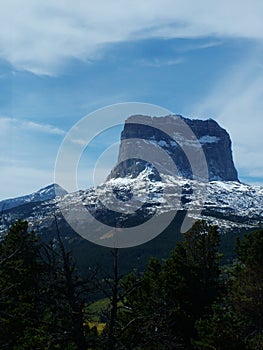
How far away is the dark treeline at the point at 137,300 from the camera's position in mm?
12984

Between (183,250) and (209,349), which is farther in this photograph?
(183,250)

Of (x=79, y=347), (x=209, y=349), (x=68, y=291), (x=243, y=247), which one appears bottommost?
(x=209, y=349)

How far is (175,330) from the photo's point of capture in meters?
29.6

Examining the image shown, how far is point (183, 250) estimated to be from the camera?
36.3m

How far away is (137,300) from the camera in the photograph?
105ft

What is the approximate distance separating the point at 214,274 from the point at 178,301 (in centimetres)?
667

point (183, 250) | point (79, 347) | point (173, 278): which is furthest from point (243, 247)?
point (79, 347)

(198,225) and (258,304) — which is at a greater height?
(198,225)

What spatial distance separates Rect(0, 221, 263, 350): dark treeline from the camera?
1298 centimetres

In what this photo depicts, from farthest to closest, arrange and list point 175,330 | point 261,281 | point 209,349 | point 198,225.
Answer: point 198,225 → point 261,281 → point 175,330 → point 209,349

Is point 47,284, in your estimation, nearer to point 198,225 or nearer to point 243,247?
point 198,225

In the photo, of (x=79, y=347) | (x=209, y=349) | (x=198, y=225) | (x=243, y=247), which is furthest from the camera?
(x=243, y=247)

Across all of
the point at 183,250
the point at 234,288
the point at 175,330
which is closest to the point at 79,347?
the point at 175,330

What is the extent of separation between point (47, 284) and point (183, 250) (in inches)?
960
